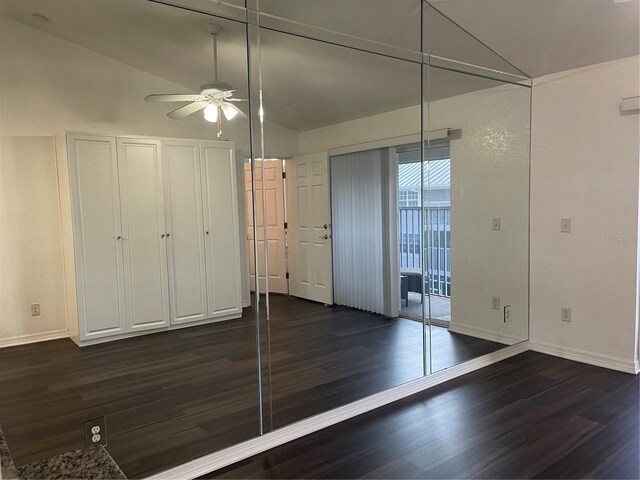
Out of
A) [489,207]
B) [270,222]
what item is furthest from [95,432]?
[489,207]

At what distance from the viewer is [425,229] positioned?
11.0 ft

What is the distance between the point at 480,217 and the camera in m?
3.78

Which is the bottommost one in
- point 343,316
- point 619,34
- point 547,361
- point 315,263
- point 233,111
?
point 547,361

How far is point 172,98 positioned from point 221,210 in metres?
0.61

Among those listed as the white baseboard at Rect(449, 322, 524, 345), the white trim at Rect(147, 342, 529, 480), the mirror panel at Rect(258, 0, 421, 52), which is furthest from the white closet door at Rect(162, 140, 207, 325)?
the white baseboard at Rect(449, 322, 524, 345)

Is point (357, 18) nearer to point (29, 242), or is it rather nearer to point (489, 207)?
point (489, 207)

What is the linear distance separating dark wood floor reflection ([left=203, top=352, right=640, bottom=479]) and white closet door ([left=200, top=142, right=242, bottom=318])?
2.95 ft

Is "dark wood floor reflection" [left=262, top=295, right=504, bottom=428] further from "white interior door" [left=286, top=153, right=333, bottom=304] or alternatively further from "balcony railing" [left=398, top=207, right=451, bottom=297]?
"balcony railing" [left=398, top=207, right=451, bottom=297]

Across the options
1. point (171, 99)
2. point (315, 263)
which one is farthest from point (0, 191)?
point (315, 263)

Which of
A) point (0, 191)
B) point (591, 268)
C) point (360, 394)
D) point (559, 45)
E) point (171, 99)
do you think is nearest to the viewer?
point (0, 191)

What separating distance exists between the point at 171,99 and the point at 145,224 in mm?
633

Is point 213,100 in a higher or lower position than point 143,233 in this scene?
higher

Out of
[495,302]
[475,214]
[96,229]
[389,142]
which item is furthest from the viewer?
[495,302]

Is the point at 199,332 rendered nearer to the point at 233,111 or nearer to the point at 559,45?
the point at 233,111
